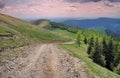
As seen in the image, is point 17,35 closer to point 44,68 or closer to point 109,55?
point 109,55

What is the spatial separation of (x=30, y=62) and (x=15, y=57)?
4.44 m

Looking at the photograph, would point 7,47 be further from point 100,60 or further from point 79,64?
point 100,60

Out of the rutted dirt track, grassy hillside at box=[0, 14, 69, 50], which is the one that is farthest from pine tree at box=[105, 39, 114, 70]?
the rutted dirt track

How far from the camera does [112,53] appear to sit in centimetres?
10025

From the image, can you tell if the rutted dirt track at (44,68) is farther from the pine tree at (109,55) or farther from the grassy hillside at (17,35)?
the pine tree at (109,55)

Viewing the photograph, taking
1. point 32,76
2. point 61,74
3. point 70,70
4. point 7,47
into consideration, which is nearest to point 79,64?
point 70,70

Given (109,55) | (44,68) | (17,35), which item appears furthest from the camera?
(109,55)

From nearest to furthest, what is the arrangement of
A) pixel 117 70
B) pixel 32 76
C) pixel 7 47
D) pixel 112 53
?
pixel 32 76 < pixel 7 47 < pixel 117 70 < pixel 112 53

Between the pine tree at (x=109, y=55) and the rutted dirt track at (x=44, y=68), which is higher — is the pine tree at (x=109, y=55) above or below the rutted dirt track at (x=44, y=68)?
below

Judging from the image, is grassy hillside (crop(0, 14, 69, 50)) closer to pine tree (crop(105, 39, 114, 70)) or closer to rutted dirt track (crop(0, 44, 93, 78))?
rutted dirt track (crop(0, 44, 93, 78))

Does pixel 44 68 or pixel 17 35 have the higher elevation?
pixel 17 35

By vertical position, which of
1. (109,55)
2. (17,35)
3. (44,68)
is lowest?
(109,55)

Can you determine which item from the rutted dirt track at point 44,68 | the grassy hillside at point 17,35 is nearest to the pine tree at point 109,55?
the grassy hillside at point 17,35

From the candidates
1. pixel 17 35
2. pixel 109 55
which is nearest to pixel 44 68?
pixel 17 35
